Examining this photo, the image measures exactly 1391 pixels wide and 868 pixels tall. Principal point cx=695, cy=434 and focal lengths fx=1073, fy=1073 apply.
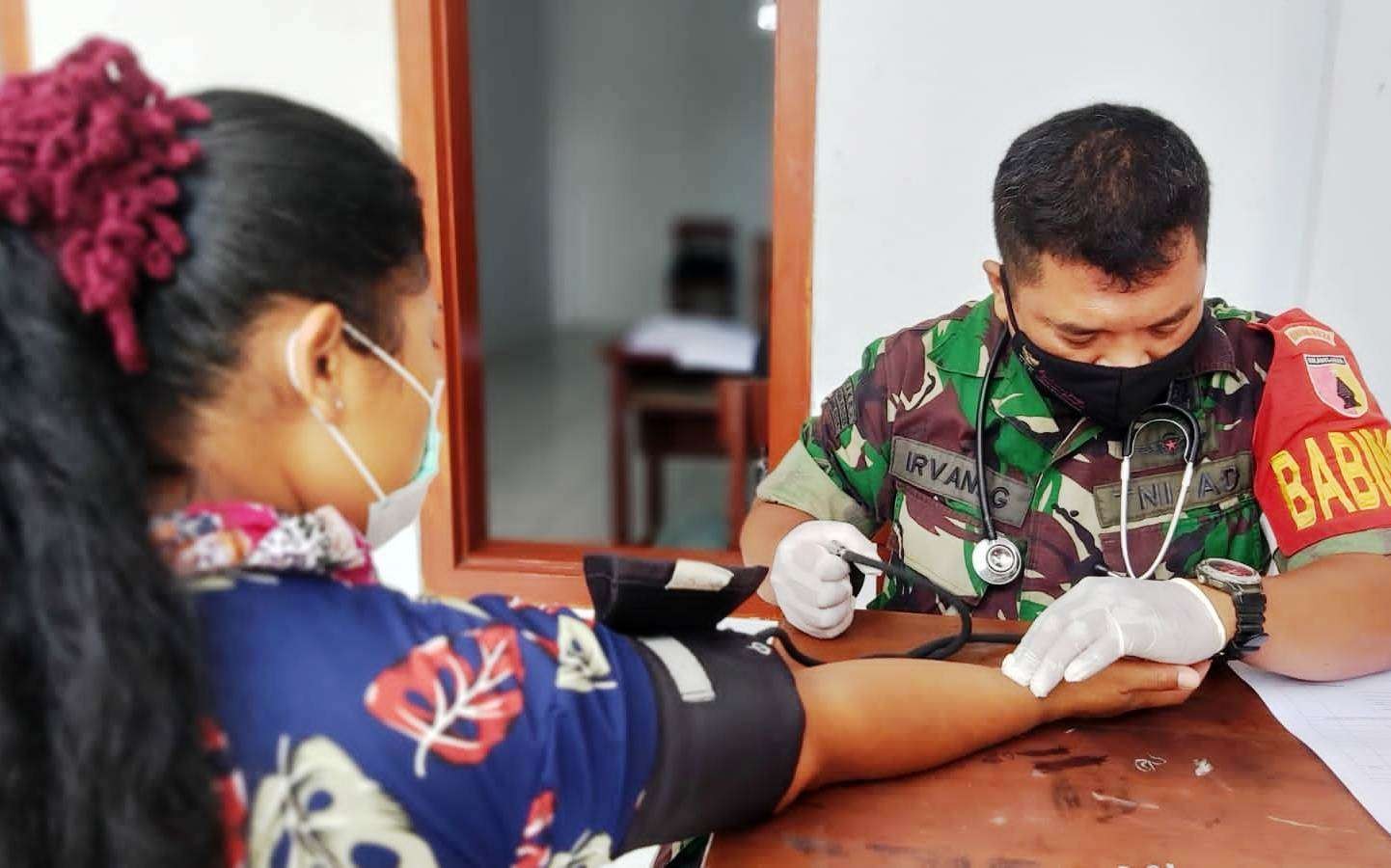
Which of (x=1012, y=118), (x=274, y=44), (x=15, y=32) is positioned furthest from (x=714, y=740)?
(x=15, y=32)

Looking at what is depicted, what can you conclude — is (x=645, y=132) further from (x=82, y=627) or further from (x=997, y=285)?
(x=82, y=627)

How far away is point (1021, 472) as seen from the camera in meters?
1.40

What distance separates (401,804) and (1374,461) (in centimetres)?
116

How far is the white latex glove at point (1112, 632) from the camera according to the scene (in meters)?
1.01

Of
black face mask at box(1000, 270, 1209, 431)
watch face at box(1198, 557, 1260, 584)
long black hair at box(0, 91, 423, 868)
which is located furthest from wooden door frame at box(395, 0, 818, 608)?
long black hair at box(0, 91, 423, 868)

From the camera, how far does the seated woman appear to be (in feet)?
1.96

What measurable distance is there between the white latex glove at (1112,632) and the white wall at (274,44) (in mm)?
1579

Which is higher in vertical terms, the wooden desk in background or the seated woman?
the seated woman

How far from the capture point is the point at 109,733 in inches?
23.5

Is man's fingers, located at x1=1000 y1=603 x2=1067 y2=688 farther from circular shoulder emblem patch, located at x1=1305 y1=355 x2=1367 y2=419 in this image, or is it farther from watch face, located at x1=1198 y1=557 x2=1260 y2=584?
circular shoulder emblem patch, located at x1=1305 y1=355 x2=1367 y2=419

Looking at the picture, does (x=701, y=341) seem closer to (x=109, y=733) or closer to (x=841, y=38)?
(x=841, y=38)

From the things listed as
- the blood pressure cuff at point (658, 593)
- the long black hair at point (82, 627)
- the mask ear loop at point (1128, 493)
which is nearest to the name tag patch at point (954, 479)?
the mask ear loop at point (1128, 493)

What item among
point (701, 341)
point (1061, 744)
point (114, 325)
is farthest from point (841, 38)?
point (701, 341)

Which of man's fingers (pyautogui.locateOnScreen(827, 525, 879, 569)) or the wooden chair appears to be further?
the wooden chair
